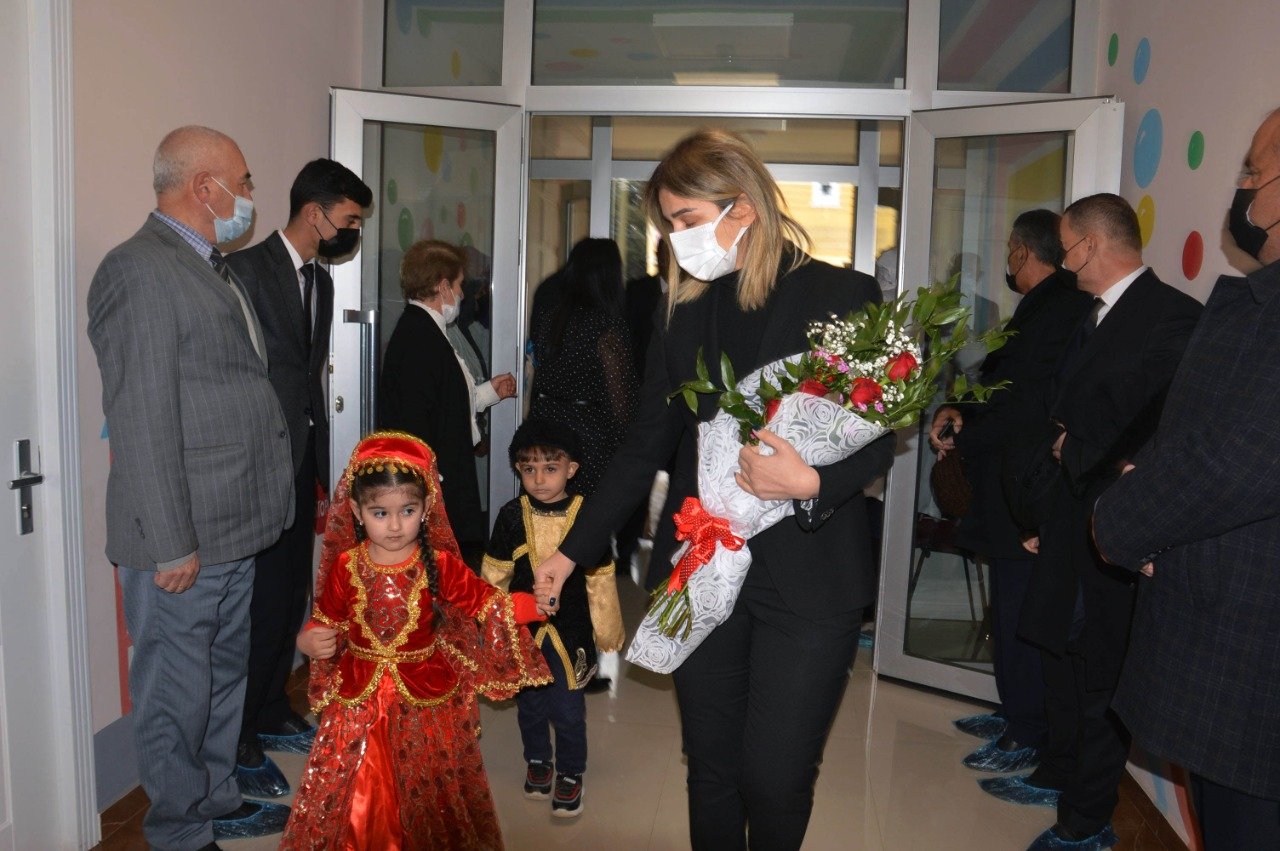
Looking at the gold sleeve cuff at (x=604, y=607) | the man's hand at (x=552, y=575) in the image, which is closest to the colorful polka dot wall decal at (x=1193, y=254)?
the gold sleeve cuff at (x=604, y=607)

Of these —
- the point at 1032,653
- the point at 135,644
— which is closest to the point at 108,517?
the point at 135,644

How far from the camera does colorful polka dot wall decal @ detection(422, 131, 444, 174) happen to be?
4570 mm

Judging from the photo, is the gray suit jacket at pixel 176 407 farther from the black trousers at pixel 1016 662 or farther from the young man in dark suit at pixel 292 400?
the black trousers at pixel 1016 662

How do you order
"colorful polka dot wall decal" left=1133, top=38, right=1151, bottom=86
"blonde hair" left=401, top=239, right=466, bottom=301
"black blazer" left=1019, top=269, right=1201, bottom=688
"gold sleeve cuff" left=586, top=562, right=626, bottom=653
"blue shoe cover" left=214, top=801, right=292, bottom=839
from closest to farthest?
1. "black blazer" left=1019, top=269, right=1201, bottom=688
2. "blue shoe cover" left=214, top=801, right=292, bottom=839
3. "gold sleeve cuff" left=586, top=562, right=626, bottom=653
4. "colorful polka dot wall decal" left=1133, top=38, right=1151, bottom=86
5. "blonde hair" left=401, top=239, right=466, bottom=301

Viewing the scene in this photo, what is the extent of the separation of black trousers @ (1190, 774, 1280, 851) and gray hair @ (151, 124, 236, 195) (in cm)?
258

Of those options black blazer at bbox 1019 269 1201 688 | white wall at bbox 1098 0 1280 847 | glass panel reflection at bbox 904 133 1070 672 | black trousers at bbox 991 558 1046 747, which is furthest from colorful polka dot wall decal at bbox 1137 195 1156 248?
black trousers at bbox 991 558 1046 747

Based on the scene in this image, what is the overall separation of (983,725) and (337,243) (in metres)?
3.05

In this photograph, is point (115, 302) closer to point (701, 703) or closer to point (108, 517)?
point (108, 517)

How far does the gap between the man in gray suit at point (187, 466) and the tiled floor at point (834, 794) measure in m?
0.43

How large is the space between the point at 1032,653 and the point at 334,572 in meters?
2.35

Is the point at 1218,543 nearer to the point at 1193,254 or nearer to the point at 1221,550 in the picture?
the point at 1221,550

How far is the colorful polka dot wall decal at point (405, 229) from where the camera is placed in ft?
15.0

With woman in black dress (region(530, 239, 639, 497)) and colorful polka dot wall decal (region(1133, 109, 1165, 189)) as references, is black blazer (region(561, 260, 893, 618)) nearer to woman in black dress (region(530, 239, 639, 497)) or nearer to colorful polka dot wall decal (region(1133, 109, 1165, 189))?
woman in black dress (region(530, 239, 639, 497))

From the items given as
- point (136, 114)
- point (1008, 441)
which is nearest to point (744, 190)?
point (1008, 441)
